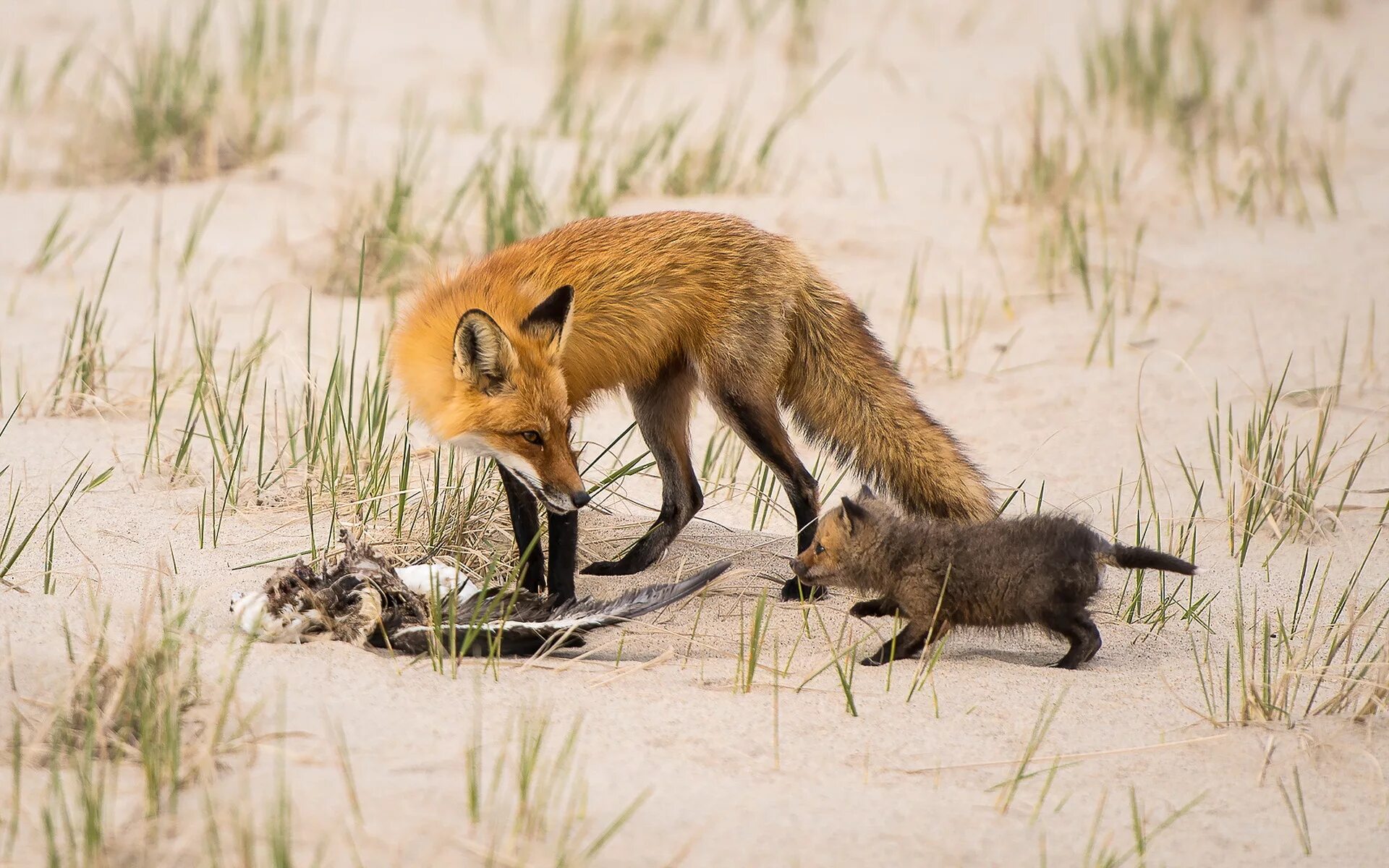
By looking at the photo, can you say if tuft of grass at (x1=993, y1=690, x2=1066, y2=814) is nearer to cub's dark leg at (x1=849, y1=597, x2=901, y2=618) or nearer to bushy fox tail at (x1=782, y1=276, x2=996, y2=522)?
cub's dark leg at (x1=849, y1=597, x2=901, y2=618)

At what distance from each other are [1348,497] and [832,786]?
3958 millimetres

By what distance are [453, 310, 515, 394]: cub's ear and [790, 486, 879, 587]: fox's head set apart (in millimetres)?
1180

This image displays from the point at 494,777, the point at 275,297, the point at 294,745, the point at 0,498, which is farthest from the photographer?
the point at 275,297

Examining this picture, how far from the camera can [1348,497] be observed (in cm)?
617

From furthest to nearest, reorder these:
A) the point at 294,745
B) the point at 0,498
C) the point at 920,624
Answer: the point at 0,498 → the point at 920,624 → the point at 294,745

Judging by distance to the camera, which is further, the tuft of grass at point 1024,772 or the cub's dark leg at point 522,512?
the cub's dark leg at point 522,512

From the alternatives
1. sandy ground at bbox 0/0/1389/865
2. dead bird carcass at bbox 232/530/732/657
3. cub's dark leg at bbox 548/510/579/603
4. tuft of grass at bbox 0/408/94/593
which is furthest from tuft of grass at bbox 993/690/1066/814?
tuft of grass at bbox 0/408/94/593

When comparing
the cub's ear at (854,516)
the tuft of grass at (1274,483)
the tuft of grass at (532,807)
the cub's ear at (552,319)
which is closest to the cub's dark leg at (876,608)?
the cub's ear at (854,516)

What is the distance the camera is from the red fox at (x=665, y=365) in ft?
15.1

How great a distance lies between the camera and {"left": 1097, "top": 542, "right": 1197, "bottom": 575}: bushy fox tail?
4234 millimetres

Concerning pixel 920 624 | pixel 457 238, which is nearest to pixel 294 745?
pixel 920 624

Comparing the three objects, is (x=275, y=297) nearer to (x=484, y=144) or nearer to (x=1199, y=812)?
(x=484, y=144)

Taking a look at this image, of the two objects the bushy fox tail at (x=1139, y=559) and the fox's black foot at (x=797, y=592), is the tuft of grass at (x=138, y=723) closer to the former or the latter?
the fox's black foot at (x=797, y=592)

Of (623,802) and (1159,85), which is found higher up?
(1159,85)
